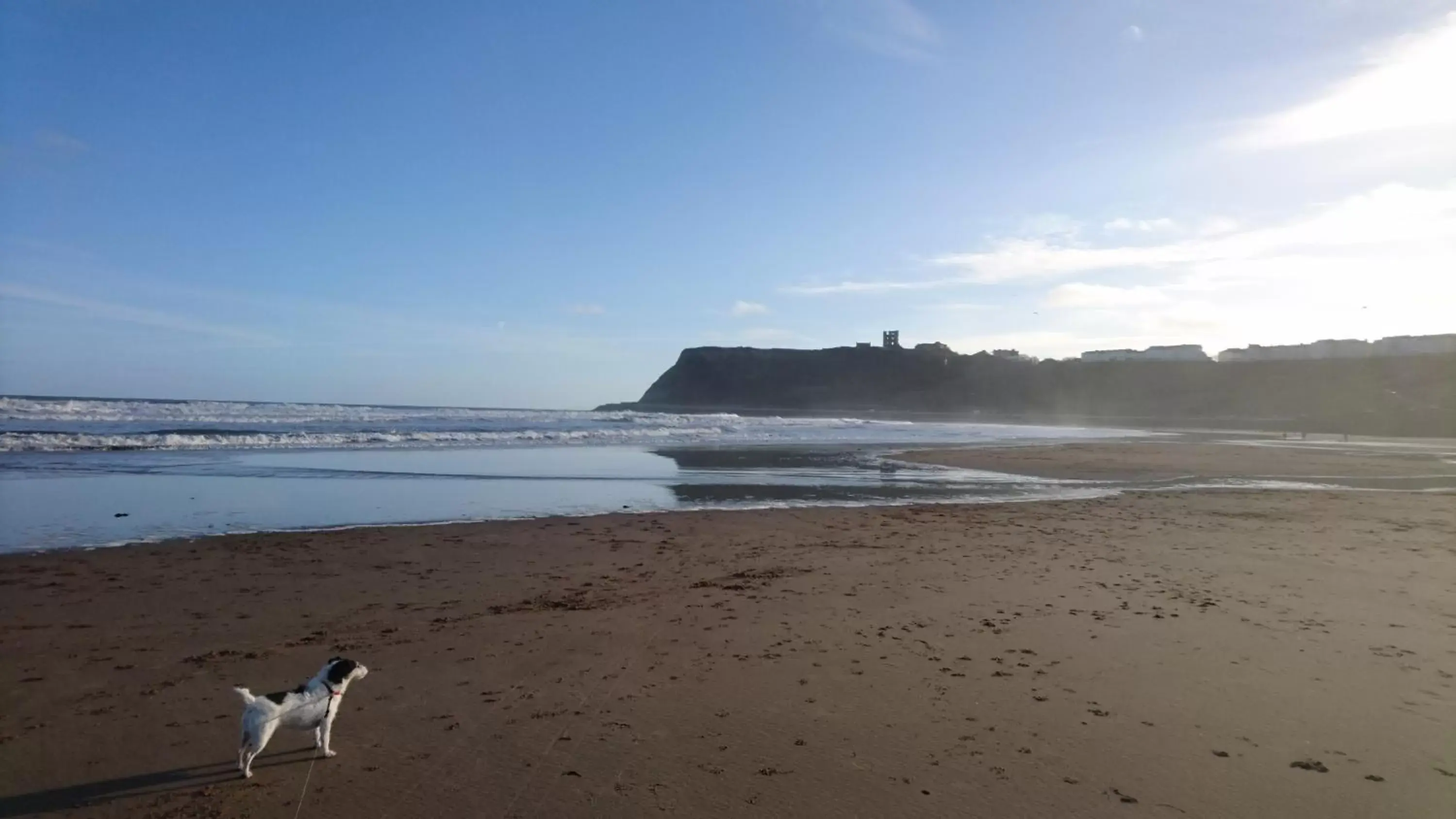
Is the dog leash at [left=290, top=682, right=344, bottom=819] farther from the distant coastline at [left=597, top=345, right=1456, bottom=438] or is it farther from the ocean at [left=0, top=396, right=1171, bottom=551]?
the distant coastline at [left=597, top=345, right=1456, bottom=438]

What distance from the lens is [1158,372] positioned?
87.0m

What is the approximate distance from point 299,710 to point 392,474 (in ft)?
51.1

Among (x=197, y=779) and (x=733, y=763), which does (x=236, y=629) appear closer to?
(x=197, y=779)

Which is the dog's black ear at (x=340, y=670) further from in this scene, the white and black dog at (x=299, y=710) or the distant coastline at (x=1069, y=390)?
the distant coastline at (x=1069, y=390)

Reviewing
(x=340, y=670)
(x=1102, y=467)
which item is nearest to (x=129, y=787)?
(x=340, y=670)

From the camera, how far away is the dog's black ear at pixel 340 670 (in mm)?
4191

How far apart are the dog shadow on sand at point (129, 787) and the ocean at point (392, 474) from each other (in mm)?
7299

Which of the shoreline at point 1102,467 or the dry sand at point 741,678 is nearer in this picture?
the dry sand at point 741,678

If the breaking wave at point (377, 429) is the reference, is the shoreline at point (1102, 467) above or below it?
below

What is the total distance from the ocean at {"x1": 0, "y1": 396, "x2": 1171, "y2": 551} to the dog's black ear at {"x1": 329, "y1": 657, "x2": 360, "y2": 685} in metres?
7.68

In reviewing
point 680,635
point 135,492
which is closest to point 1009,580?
point 680,635

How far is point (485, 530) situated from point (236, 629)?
15.3ft

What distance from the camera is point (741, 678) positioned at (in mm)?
5438

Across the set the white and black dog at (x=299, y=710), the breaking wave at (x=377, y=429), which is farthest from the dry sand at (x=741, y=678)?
the breaking wave at (x=377, y=429)
